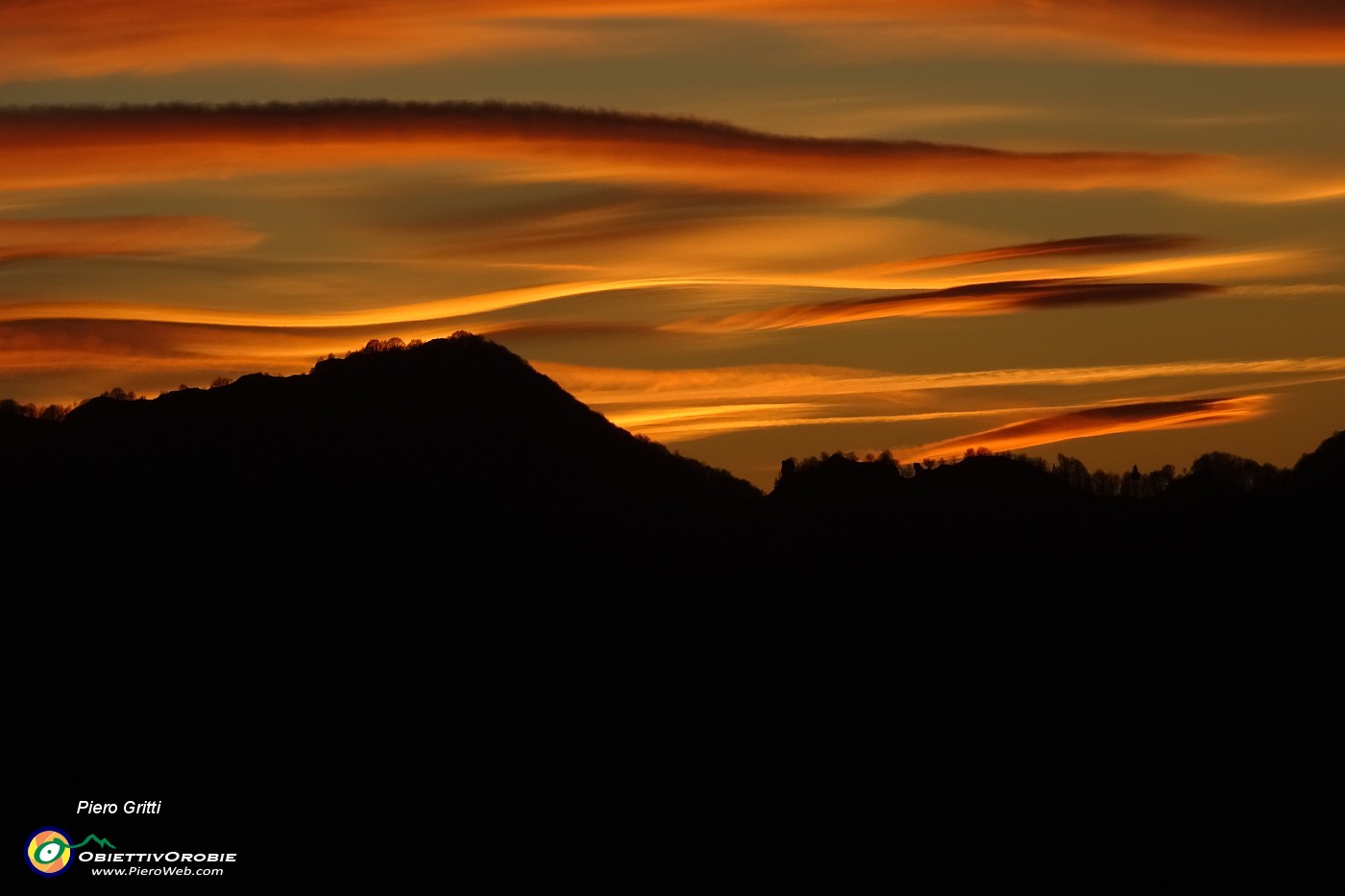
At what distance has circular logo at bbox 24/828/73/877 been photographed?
96875 mm

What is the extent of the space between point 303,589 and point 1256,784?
77972mm

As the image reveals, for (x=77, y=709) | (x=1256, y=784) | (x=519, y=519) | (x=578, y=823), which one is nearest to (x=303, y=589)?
(x=519, y=519)

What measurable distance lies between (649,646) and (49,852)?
2169 inches

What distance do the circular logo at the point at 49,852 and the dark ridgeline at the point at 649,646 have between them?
12.4 metres

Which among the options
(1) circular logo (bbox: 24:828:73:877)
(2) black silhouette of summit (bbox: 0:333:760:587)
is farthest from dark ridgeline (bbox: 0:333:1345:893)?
(1) circular logo (bbox: 24:828:73:877)

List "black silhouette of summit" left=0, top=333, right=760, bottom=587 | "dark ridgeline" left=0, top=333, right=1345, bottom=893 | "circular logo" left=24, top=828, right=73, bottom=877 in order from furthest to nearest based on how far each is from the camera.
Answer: "black silhouette of summit" left=0, top=333, right=760, bottom=587, "dark ridgeline" left=0, top=333, right=1345, bottom=893, "circular logo" left=24, top=828, right=73, bottom=877

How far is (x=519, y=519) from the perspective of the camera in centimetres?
16488

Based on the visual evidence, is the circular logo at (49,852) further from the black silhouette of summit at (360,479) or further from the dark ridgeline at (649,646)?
the black silhouette of summit at (360,479)

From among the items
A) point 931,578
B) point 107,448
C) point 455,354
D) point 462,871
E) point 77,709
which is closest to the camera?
point 462,871

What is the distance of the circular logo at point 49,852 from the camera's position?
318ft

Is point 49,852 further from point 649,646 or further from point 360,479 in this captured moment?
point 360,479

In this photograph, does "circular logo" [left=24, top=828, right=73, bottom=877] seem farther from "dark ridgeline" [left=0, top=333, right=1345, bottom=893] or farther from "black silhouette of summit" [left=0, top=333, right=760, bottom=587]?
"black silhouette of summit" [left=0, top=333, right=760, bottom=587]

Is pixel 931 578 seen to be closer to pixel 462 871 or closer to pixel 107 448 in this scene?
pixel 462 871

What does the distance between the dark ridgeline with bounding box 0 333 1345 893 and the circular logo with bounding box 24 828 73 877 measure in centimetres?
1239
